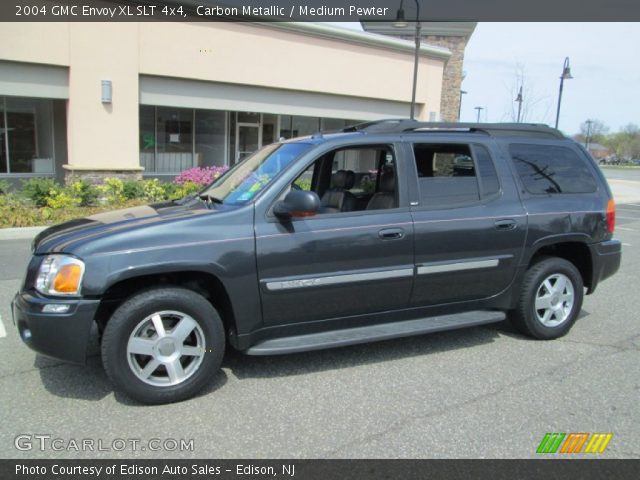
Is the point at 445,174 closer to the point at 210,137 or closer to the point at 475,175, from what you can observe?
the point at 475,175

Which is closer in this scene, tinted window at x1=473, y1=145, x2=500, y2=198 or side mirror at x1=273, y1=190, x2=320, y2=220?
side mirror at x1=273, y1=190, x2=320, y2=220

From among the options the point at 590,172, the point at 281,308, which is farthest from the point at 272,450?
the point at 590,172

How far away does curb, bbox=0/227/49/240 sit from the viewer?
9289 mm

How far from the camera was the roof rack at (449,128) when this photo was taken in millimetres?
4387

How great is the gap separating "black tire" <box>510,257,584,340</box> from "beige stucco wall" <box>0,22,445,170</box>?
13395 millimetres

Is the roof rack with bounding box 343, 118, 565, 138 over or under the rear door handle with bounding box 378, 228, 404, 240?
over

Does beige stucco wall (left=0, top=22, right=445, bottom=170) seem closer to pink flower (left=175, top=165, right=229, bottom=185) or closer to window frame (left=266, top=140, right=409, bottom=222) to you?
pink flower (left=175, top=165, right=229, bottom=185)

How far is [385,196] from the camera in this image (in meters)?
4.28

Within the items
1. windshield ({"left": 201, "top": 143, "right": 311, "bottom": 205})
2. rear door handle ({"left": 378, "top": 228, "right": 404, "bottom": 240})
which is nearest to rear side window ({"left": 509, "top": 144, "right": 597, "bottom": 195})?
rear door handle ({"left": 378, "top": 228, "right": 404, "bottom": 240})

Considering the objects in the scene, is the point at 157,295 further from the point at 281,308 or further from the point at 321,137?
the point at 321,137

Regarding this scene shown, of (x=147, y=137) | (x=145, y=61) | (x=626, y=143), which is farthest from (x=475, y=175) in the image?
(x=626, y=143)

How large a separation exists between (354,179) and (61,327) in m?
2.71
